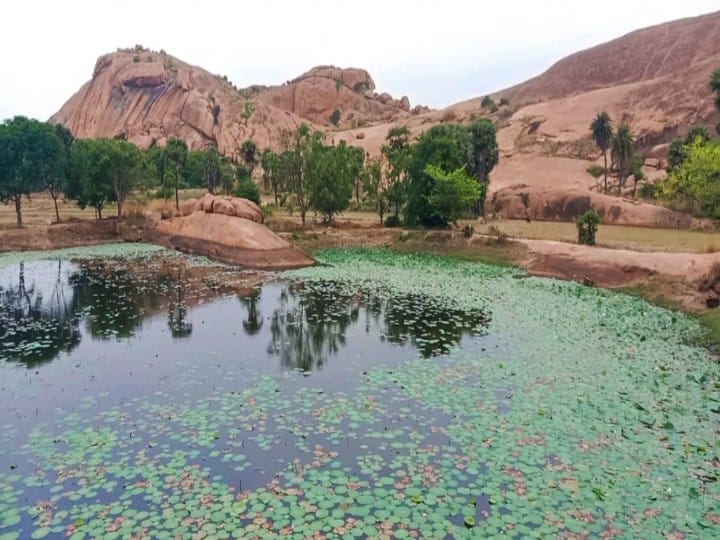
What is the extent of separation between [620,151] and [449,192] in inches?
1224

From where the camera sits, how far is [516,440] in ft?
35.7

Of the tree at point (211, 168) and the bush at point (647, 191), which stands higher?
the tree at point (211, 168)

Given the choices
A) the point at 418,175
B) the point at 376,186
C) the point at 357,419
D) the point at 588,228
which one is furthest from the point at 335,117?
the point at 357,419

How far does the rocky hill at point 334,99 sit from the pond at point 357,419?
119 meters

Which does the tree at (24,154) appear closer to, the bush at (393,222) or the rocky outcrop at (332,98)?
the bush at (393,222)

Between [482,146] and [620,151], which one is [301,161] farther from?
[620,151]

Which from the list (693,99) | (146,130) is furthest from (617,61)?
(146,130)

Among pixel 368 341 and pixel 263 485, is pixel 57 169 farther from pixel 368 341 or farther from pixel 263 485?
pixel 263 485

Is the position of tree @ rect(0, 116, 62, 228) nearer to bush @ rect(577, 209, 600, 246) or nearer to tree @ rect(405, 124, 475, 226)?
tree @ rect(405, 124, 475, 226)

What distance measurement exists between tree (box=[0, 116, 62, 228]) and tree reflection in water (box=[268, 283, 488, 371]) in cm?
2635

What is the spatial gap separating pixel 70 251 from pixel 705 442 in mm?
37182

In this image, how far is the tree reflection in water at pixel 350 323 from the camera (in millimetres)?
17094

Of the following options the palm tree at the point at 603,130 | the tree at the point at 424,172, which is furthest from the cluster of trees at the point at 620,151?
the tree at the point at 424,172

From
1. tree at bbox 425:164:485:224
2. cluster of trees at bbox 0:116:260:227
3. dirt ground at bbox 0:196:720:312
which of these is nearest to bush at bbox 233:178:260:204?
dirt ground at bbox 0:196:720:312
